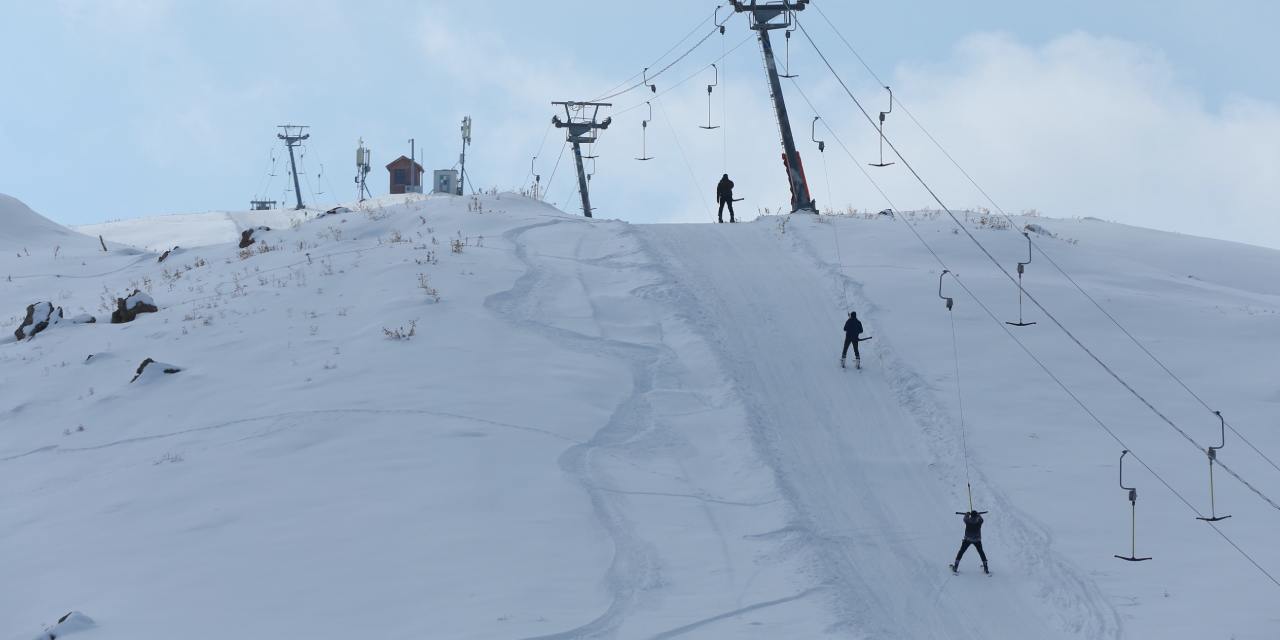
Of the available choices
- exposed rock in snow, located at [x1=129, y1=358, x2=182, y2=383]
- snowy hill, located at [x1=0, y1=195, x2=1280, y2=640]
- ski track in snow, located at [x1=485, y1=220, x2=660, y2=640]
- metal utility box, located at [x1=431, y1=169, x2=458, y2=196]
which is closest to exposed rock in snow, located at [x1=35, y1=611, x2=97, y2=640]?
snowy hill, located at [x1=0, y1=195, x2=1280, y2=640]

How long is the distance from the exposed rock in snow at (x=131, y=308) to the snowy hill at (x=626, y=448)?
1.54 ft

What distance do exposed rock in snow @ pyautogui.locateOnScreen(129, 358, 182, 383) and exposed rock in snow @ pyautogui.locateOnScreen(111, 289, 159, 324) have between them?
4.73 m

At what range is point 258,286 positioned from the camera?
27.5 metres

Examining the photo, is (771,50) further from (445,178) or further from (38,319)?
(445,178)

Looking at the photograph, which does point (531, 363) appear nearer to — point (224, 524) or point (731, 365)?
point (731, 365)

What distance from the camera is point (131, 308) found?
26641 millimetres

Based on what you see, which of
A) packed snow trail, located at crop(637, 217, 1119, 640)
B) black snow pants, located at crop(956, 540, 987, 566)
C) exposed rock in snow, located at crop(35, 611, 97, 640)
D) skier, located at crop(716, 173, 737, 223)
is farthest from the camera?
skier, located at crop(716, 173, 737, 223)

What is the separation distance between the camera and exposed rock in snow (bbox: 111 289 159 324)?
26.5 meters

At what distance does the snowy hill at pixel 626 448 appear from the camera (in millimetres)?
14930

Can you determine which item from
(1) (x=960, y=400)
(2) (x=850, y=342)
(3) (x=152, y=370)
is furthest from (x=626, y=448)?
(3) (x=152, y=370)

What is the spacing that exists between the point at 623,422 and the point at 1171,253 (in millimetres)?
20938

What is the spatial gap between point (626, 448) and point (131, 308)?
12.8 meters

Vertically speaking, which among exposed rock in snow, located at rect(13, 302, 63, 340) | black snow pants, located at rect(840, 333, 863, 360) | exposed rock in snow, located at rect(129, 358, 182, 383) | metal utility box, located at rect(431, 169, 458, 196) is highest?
metal utility box, located at rect(431, 169, 458, 196)

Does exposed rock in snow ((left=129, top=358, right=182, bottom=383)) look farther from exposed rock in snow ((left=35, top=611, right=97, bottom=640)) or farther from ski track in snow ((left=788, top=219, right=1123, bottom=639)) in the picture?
ski track in snow ((left=788, top=219, right=1123, bottom=639))
